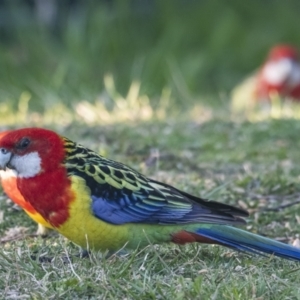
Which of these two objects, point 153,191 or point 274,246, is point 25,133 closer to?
point 153,191

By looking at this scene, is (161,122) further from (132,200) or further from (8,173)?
(132,200)

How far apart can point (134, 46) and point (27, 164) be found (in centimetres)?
632

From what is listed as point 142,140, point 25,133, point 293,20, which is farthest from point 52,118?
point 293,20

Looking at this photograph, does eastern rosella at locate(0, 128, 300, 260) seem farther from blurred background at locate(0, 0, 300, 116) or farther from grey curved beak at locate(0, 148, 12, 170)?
blurred background at locate(0, 0, 300, 116)

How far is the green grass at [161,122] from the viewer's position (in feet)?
10.5

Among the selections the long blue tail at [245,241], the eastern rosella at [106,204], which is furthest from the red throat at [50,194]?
the long blue tail at [245,241]

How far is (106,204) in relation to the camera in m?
3.56

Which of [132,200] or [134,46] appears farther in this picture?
[134,46]

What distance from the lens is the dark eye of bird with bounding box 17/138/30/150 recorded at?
371cm

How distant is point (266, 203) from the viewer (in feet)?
15.3

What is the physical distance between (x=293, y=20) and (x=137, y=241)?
8.16 metres

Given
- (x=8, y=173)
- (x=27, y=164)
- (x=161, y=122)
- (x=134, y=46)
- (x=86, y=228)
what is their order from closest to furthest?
(x=86, y=228) → (x=27, y=164) → (x=8, y=173) → (x=161, y=122) → (x=134, y=46)

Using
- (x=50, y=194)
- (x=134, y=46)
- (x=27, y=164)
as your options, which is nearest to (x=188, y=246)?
(x=50, y=194)

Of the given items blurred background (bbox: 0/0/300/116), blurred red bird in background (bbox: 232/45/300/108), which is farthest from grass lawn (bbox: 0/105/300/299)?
blurred red bird in background (bbox: 232/45/300/108)
